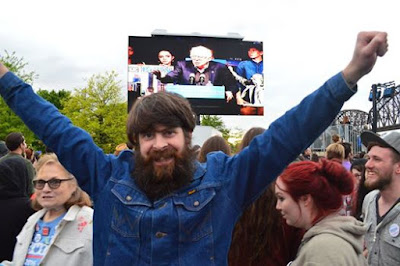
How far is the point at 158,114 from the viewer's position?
1.87 meters

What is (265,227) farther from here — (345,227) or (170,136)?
(170,136)

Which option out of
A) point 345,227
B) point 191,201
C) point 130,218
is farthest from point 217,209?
point 345,227

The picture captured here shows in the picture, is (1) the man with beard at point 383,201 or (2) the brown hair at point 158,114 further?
(1) the man with beard at point 383,201

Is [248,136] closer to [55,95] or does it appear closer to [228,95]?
[228,95]

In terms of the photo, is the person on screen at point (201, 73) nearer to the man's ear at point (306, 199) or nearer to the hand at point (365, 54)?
the man's ear at point (306, 199)

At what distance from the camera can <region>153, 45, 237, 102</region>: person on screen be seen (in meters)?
22.9

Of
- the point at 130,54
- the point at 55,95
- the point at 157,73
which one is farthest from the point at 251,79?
the point at 55,95

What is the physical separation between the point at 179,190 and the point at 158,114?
32 cm

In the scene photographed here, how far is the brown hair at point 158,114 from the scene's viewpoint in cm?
187

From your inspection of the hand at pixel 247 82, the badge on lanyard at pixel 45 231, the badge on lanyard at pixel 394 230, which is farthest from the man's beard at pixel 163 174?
the hand at pixel 247 82

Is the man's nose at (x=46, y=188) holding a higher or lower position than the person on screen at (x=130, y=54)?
lower

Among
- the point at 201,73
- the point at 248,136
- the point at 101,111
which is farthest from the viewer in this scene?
the point at 101,111

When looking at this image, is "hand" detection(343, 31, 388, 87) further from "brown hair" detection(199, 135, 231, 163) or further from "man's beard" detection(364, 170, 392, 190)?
"brown hair" detection(199, 135, 231, 163)

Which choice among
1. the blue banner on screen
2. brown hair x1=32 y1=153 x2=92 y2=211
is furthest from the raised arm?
the blue banner on screen
